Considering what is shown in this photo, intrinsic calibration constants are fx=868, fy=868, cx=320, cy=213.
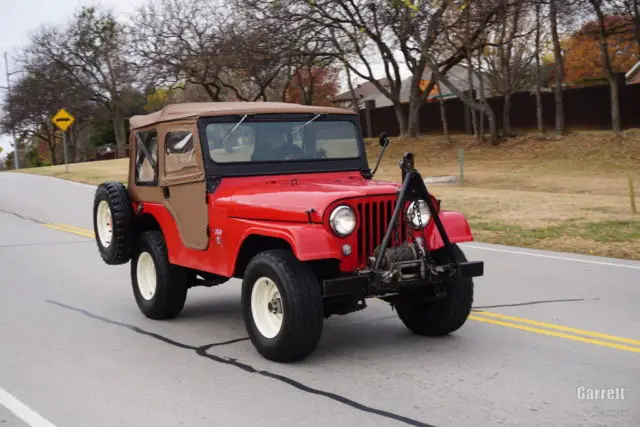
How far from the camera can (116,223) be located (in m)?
8.43

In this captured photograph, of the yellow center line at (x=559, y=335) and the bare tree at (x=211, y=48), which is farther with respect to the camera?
the bare tree at (x=211, y=48)

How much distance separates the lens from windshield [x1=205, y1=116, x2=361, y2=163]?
7602 millimetres

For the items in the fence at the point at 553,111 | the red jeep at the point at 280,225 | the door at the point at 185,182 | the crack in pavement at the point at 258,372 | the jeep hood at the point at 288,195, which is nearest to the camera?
the crack in pavement at the point at 258,372

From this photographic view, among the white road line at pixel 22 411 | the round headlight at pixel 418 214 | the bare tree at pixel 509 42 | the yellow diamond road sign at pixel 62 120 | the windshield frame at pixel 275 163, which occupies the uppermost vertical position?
the bare tree at pixel 509 42

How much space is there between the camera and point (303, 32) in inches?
1256

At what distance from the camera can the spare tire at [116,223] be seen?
8.45 metres

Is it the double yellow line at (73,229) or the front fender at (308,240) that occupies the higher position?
the front fender at (308,240)

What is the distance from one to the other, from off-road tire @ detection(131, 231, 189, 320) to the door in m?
0.41

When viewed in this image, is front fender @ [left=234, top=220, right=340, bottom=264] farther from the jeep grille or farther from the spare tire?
the spare tire

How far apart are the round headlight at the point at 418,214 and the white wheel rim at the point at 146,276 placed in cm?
294

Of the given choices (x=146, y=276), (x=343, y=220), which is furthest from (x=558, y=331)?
(x=146, y=276)

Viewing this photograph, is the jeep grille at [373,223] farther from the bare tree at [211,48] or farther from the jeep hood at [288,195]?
the bare tree at [211,48]

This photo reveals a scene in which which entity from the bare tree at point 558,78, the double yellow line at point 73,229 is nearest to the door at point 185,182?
the double yellow line at point 73,229

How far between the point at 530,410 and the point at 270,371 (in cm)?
196
